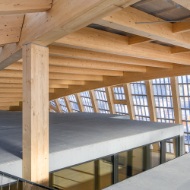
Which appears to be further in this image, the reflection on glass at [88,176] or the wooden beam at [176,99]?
the wooden beam at [176,99]

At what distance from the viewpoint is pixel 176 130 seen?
25.0 feet

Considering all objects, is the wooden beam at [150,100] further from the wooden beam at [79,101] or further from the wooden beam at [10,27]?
the wooden beam at [10,27]

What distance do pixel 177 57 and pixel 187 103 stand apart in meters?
8.05

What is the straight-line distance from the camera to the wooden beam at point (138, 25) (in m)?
3.67

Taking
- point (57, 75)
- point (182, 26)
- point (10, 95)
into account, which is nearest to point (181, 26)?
point (182, 26)

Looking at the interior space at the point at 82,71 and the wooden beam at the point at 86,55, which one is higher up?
the wooden beam at the point at 86,55

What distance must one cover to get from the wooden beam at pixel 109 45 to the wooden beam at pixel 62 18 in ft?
3.32

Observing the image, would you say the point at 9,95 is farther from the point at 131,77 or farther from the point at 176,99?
the point at 176,99

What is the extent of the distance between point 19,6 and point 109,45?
2.91 metres

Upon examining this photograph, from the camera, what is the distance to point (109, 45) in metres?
5.36

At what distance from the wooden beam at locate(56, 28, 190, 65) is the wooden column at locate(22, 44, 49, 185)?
1.01 meters

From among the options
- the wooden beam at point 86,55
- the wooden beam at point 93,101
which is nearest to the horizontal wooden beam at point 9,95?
the wooden beam at point 86,55

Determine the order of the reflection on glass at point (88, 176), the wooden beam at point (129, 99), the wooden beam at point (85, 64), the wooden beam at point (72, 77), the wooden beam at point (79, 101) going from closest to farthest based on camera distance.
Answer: the reflection on glass at point (88, 176)
the wooden beam at point (85, 64)
the wooden beam at point (72, 77)
the wooden beam at point (129, 99)
the wooden beam at point (79, 101)

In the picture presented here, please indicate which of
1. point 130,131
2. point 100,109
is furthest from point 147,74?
point 100,109
